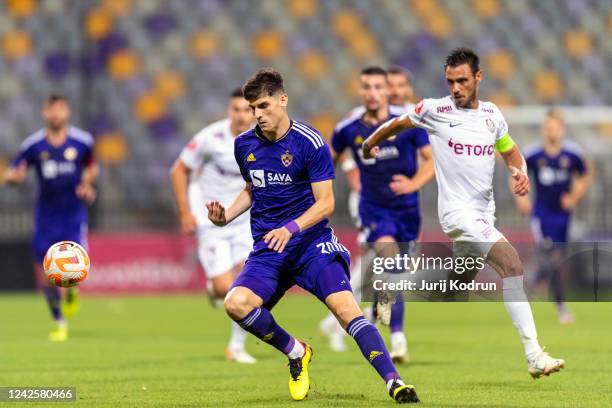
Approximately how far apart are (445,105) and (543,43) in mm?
17038

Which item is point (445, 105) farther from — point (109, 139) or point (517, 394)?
point (109, 139)

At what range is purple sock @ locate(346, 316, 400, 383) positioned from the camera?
22.8 ft

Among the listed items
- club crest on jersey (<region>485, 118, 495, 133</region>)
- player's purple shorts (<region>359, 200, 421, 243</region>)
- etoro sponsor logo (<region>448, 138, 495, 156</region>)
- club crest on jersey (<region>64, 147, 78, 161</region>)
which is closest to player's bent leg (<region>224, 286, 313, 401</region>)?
etoro sponsor logo (<region>448, 138, 495, 156</region>)

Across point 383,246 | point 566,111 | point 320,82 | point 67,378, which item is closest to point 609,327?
point 383,246

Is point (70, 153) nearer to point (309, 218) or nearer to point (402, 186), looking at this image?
point (402, 186)

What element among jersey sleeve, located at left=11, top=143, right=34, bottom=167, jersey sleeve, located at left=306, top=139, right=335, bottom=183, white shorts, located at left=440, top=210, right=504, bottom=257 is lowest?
white shorts, located at left=440, top=210, right=504, bottom=257

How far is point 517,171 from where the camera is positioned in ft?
25.4

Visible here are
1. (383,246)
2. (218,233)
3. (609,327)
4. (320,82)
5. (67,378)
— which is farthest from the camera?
(320,82)

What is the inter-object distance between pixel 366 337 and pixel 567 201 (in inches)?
353

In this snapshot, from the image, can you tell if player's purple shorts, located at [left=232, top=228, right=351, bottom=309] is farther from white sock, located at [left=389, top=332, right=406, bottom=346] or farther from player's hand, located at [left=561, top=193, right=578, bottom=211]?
player's hand, located at [left=561, top=193, right=578, bottom=211]

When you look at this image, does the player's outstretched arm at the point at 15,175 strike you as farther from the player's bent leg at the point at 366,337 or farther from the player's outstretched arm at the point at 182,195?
the player's bent leg at the point at 366,337

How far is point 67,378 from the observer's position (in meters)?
9.00

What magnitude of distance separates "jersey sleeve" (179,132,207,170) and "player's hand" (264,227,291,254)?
3.84 metres

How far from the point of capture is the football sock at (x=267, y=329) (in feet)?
24.5
